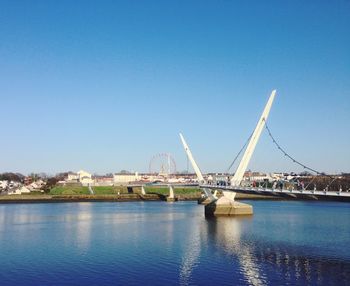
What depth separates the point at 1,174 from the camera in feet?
499

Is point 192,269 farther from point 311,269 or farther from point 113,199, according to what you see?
point 113,199

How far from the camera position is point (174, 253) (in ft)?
80.9

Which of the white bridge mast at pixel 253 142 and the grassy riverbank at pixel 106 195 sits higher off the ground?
the white bridge mast at pixel 253 142

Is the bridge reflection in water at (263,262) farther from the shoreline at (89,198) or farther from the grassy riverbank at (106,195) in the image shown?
the grassy riverbank at (106,195)

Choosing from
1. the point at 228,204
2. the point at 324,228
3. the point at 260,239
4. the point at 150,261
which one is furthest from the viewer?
the point at 228,204

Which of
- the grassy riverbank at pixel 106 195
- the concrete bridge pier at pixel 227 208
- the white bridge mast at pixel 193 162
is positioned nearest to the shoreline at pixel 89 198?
the grassy riverbank at pixel 106 195

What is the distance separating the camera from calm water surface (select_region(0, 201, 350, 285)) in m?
19.2

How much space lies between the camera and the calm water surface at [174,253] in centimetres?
1922

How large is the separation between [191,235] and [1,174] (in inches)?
5229

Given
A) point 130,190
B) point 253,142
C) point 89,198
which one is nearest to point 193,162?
point 253,142

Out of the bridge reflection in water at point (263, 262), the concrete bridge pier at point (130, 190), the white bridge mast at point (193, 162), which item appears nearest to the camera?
the bridge reflection in water at point (263, 262)

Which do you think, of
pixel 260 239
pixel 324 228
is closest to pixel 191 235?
pixel 260 239

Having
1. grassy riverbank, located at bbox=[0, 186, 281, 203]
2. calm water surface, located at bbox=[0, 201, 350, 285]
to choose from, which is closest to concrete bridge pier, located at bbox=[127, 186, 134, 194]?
grassy riverbank, located at bbox=[0, 186, 281, 203]

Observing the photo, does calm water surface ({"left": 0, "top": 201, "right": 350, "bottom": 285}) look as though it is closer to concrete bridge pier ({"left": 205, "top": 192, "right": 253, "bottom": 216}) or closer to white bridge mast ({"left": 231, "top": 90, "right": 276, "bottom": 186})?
concrete bridge pier ({"left": 205, "top": 192, "right": 253, "bottom": 216})
